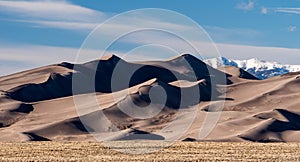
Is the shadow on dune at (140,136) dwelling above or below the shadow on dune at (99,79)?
below

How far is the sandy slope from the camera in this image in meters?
99.9

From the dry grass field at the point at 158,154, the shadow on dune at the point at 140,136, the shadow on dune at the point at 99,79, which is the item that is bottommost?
the dry grass field at the point at 158,154

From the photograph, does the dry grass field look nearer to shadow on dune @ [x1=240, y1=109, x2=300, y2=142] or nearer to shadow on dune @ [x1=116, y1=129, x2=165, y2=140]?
shadow on dune @ [x1=116, y1=129, x2=165, y2=140]

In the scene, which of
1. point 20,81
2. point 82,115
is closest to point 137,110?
point 82,115

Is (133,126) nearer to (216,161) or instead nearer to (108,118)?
(108,118)

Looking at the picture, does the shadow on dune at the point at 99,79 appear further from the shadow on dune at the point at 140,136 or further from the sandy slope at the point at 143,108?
the shadow on dune at the point at 140,136

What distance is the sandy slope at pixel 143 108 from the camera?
99.9 m

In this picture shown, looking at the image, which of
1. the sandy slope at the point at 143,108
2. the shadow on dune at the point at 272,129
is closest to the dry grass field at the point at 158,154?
the sandy slope at the point at 143,108

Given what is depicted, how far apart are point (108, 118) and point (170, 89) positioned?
3703cm

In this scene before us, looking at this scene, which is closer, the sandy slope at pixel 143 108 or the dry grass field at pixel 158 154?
the dry grass field at pixel 158 154

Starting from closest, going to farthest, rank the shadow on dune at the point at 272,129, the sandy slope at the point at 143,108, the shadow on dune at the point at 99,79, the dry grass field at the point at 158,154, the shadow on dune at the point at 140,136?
the dry grass field at the point at 158,154, the shadow on dune at the point at 140,136, the shadow on dune at the point at 272,129, the sandy slope at the point at 143,108, the shadow on dune at the point at 99,79

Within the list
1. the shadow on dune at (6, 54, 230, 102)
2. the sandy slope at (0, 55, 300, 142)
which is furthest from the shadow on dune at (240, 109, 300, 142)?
the shadow on dune at (6, 54, 230, 102)

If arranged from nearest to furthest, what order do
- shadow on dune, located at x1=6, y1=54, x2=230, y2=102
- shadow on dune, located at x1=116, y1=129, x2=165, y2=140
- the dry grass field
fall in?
1. the dry grass field
2. shadow on dune, located at x1=116, y1=129, x2=165, y2=140
3. shadow on dune, located at x1=6, y1=54, x2=230, y2=102

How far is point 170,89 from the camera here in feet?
478
